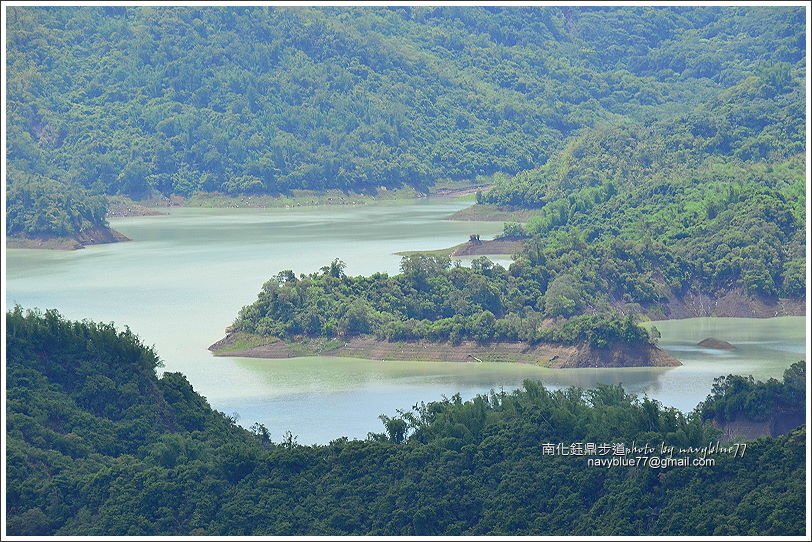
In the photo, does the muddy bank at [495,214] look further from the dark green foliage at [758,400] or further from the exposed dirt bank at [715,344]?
the dark green foliage at [758,400]

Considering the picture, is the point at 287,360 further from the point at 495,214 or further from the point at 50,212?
the point at 495,214

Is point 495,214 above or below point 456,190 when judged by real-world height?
below

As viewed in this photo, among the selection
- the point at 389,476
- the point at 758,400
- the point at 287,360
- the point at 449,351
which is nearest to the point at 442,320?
the point at 449,351

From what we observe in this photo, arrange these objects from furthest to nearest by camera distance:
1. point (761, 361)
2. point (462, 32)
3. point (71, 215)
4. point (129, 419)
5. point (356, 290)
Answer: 1. point (462, 32)
2. point (71, 215)
3. point (356, 290)
4. point (761, 361)
5. point (129, 419)

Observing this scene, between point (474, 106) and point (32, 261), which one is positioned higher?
point (474, 106)

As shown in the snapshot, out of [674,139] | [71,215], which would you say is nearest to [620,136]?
[674,139]

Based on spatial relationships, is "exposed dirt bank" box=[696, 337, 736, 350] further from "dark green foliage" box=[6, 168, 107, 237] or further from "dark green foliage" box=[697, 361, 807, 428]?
"dark green foliage" box=[6, 168, 107, 237]

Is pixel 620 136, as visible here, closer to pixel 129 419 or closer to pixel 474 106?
pixel 474 106

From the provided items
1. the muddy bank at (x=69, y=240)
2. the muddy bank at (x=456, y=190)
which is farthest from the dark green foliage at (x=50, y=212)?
the muddy bank at (x=456, y=190)
